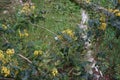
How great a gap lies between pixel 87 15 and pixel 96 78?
28.9 inches

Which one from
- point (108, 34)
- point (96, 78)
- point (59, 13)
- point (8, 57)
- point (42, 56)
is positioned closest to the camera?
point (8, 57)

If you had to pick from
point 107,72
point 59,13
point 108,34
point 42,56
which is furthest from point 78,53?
point 59,13

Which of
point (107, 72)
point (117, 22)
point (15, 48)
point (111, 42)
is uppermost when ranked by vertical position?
point (117, 22)

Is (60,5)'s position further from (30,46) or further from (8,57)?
(8,57)

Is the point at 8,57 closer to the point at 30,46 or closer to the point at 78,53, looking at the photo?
the point at 30,46

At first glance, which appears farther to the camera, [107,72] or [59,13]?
[59,13]

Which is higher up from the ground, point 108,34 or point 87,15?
point 87,15

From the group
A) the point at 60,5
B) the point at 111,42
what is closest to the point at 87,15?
the point at 111,42

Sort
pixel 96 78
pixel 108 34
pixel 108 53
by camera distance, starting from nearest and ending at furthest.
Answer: pixel 96 78 → pixel 108 53 → pixel 108 34

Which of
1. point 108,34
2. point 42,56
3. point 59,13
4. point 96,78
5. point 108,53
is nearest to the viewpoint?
point 42,56

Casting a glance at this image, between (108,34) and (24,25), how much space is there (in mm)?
1056

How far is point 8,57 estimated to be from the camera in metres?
2.37

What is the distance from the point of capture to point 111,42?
3.41 metres

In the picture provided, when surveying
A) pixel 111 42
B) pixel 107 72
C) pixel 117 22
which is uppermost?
pixel 117 22
